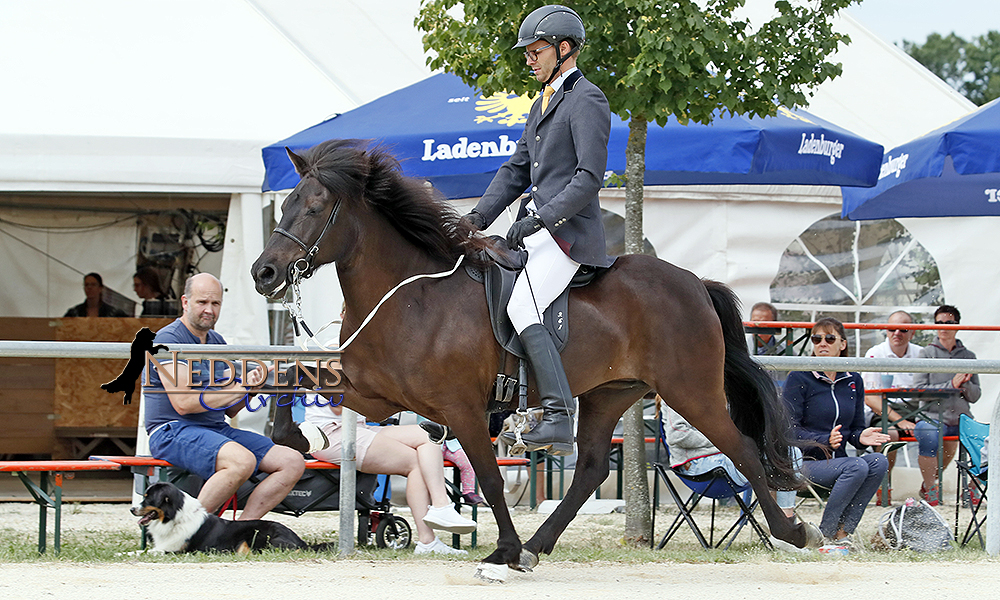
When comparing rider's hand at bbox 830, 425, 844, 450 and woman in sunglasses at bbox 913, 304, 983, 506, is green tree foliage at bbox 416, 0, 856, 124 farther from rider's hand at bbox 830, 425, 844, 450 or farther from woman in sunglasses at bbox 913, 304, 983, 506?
woman in sunglasses at bbox 913, 304, 983, 506

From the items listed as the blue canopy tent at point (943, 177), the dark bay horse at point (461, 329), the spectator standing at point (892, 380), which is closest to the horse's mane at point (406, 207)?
the dark bay horse at point (461, 329)

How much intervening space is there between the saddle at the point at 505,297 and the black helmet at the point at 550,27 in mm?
949

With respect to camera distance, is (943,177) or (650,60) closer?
(650,60)

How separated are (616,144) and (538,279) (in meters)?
3.01

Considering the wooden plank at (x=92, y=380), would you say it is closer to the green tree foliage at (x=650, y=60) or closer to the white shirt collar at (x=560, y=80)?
the green tree foliage at (x=650, y=60)

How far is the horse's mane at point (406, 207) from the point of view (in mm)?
4711

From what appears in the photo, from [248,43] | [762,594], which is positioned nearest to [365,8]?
[248,43]

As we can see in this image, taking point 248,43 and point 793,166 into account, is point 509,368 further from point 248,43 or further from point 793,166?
point 248,43

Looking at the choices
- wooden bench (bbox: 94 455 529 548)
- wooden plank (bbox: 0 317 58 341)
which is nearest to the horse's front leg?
wooden bench (bbox: 94 455 529 548)

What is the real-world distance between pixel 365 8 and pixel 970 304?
7.28 m

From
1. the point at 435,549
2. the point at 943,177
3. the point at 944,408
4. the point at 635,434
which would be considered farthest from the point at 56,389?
→ the point at 943,177

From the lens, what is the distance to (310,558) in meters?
5.38

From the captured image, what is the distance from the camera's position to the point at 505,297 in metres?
4.72

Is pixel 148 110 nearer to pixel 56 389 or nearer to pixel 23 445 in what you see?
pixel 56 389
